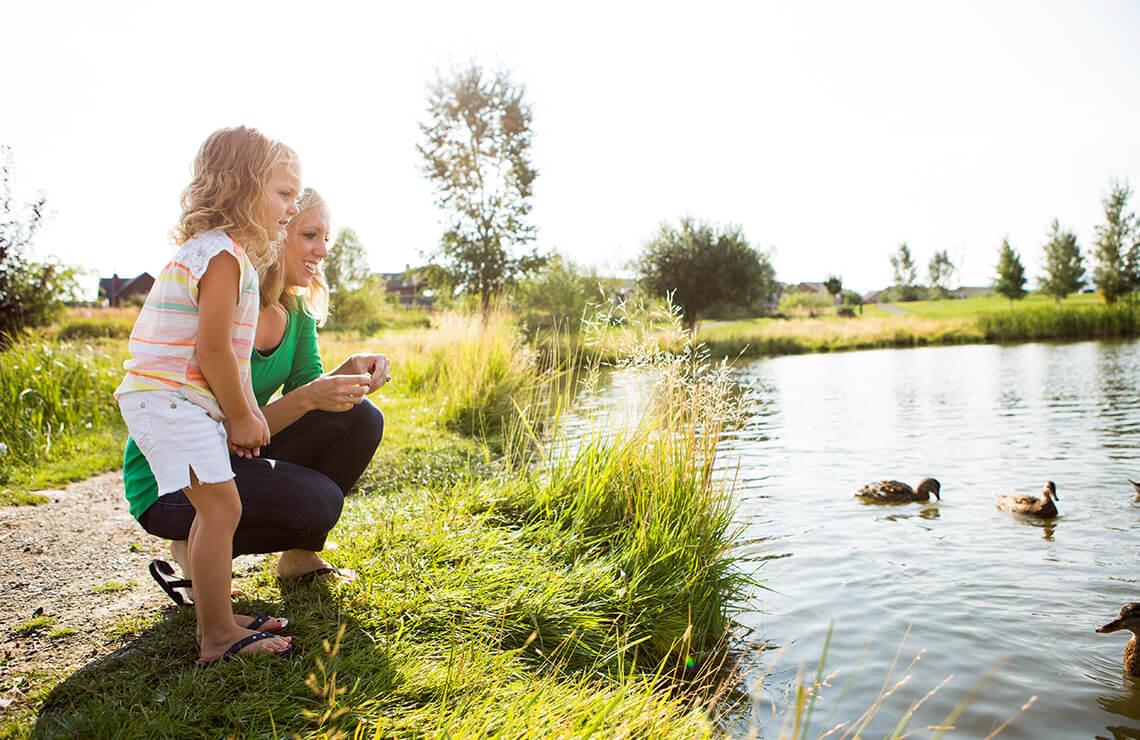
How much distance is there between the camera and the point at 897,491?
6352 millimetres

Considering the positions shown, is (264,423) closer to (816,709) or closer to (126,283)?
(816,709)

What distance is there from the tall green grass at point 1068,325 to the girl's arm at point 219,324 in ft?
111

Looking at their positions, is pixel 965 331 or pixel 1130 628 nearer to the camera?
pixel 1130 628

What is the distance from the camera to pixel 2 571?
341 cm

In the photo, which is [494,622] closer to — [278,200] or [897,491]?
[278,200]

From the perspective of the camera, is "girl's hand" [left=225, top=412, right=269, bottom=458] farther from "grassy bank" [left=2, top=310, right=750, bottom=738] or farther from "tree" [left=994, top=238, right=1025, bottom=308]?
"tree" [left=994, top=238, right=1025, bottom=308]

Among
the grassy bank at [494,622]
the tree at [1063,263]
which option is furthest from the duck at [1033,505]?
the tree at [1063,263]

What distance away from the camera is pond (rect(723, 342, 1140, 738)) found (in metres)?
3.15

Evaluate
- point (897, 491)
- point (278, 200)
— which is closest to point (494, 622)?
point (278, 200)

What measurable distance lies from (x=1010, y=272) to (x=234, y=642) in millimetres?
53856

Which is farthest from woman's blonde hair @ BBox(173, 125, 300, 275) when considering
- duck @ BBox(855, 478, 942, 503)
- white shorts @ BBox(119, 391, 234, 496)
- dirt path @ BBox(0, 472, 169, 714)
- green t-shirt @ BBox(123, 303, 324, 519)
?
duck @ BBox(855, 478, 942, 503)

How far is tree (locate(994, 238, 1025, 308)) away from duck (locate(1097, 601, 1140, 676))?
1989 inches

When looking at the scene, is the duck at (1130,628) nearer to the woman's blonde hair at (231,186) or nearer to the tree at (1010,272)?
the woman's blonde hair at (231,186)

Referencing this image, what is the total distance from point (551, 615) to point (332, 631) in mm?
815
